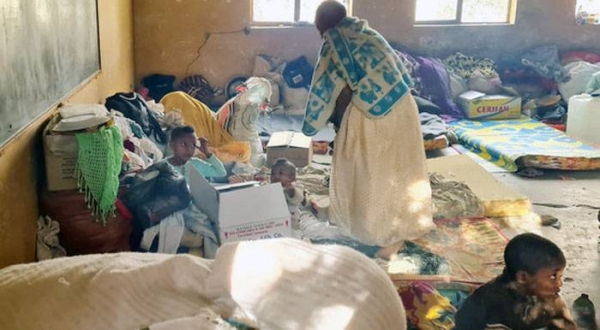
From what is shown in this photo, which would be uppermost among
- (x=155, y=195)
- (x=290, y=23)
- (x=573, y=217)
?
(x=290, y=23)

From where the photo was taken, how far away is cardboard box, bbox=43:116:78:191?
3.04m

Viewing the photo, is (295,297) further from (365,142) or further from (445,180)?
(445,180)

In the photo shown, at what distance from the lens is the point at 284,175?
3891 mm

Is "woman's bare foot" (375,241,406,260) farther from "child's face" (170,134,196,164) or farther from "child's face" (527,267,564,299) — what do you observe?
"child's face" (527,267,564,299)

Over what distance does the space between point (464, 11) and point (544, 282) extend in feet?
20.2

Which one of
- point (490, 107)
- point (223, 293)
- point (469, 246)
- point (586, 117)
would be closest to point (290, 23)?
point (490, 107)

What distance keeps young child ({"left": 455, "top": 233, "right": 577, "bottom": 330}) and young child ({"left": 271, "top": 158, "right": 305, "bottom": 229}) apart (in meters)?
1.44

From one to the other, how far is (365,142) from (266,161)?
66.2 inches

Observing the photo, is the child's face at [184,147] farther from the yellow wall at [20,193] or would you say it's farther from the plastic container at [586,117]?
the plastic container at [586,117]

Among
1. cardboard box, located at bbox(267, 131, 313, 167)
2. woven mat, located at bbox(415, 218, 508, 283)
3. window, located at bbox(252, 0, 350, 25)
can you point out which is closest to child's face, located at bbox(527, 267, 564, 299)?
woven mat, located at bbox(415, 218, 508, 283)

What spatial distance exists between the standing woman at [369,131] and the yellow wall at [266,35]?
375cm

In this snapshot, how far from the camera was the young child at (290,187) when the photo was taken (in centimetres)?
382

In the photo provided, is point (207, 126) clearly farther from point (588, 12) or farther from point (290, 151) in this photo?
point (588, 12)

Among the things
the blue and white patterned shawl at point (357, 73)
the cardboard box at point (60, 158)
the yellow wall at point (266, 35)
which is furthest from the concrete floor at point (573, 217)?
the yellow wall at point (266, 35)
